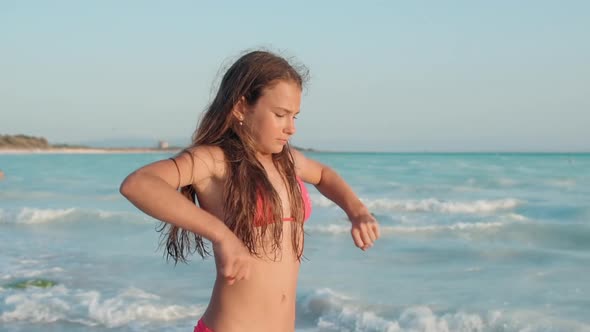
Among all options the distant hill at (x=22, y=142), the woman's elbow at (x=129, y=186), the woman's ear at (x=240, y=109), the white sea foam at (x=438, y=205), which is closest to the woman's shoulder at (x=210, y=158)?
the woman's ear at (x=240, y=109)

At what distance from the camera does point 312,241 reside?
1115cm

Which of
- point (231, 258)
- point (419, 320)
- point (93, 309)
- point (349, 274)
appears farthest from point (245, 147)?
point (349, 274)

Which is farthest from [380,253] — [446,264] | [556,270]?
[556,270]

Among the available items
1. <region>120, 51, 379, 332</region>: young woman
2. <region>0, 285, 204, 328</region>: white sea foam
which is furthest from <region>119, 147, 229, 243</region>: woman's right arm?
<region>0, 285, 204, 328</region>: white sea foam

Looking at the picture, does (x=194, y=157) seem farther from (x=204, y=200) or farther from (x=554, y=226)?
(x=554, y=226)

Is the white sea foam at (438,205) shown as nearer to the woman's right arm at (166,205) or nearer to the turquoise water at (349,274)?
the turquoise water at (349,274)

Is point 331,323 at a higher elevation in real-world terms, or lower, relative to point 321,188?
lower

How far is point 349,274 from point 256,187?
19.8 ft

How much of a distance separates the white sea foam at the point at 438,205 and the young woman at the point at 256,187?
1439 cm

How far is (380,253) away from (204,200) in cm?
749

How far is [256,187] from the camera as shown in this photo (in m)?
2.50

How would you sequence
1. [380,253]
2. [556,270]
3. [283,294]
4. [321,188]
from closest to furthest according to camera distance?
[283,294] → [321,188] → [556,270] → [380,253]

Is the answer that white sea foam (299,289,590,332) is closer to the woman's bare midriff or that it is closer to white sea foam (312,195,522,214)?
the woman's bare midriff

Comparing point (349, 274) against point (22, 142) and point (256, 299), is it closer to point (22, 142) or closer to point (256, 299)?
point (256, 299)
